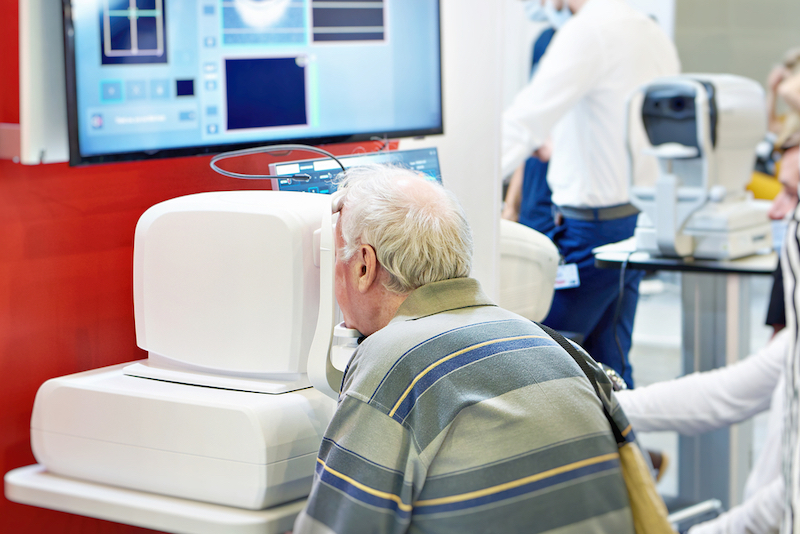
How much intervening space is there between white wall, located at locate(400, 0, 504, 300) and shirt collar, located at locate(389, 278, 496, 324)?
80 cm

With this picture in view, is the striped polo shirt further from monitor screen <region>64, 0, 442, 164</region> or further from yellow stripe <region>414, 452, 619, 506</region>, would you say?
monitor screen <region>64, 0, 442, 164</region>

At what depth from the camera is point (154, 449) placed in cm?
121

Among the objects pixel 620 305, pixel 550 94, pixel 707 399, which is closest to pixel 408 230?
pixel 707 399

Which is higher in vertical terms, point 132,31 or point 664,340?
point 132,31

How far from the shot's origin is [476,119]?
78.9 inches

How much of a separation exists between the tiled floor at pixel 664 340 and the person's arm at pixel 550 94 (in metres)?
0.95

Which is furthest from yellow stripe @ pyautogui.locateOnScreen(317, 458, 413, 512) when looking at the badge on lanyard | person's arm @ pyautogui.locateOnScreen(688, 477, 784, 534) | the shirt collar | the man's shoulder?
the badge on lanyard

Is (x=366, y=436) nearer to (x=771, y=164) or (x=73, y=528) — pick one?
(x=73, y=528)

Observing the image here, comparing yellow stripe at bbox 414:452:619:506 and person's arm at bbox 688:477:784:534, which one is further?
person's arm at bbox 688:477:784:534

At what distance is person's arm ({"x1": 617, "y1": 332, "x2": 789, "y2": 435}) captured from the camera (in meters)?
2.12

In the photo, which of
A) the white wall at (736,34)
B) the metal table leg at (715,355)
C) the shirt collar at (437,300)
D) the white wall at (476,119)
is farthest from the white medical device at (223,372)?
the white wall at (736,34)

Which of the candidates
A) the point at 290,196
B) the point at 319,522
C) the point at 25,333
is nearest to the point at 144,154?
the point at 290,196

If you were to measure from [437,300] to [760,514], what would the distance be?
3.69ft

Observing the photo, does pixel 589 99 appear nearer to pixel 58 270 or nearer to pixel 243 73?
pixel 243 73
